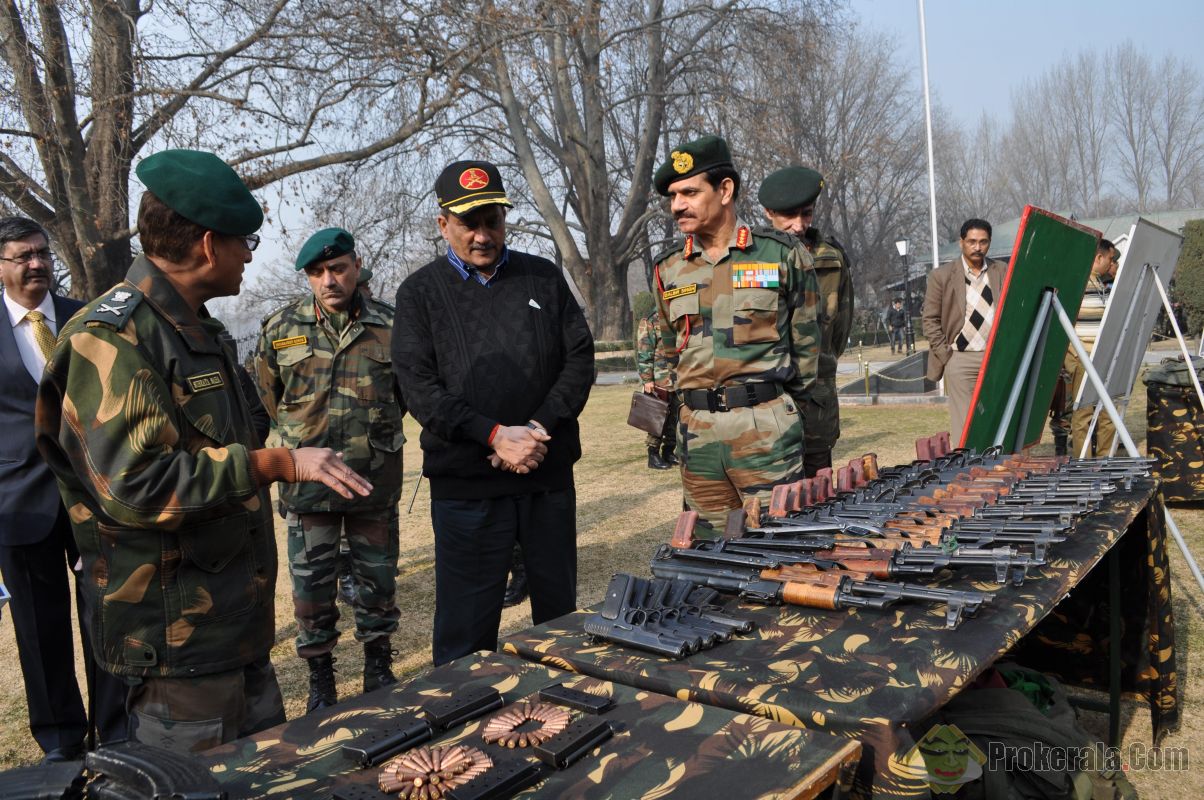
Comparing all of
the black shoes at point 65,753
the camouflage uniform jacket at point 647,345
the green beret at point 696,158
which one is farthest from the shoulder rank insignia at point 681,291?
the black shoes at point 65,753

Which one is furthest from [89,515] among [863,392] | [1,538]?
[863,392]

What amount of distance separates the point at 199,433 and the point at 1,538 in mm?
1826

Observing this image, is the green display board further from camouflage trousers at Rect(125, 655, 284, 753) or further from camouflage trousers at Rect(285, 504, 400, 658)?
camouflage trousers at Rect(125, 655, 284, 753)

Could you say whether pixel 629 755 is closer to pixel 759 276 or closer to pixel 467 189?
pixel 467 189

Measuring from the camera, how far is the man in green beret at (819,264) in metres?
4.62

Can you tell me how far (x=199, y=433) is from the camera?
2.09m

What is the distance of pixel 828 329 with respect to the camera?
482cm

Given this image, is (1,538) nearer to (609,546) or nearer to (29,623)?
(29,623)

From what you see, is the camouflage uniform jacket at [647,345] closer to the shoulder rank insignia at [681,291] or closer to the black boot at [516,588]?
the black boot at [516,588]

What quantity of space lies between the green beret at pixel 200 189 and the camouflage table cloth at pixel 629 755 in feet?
3.77

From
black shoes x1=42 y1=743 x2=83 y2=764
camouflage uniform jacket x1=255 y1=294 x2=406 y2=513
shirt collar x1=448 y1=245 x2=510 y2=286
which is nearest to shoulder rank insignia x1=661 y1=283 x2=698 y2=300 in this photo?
shirt collar x1=448 y1=245 x2=510 y2=286

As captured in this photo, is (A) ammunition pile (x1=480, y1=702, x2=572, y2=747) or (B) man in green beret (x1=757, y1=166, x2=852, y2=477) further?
(B) man in green beret (x1=757, y1=166, x2=852, y2=477)

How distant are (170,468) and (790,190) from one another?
3.59 meters

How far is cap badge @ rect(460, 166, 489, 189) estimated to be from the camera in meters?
2.99
